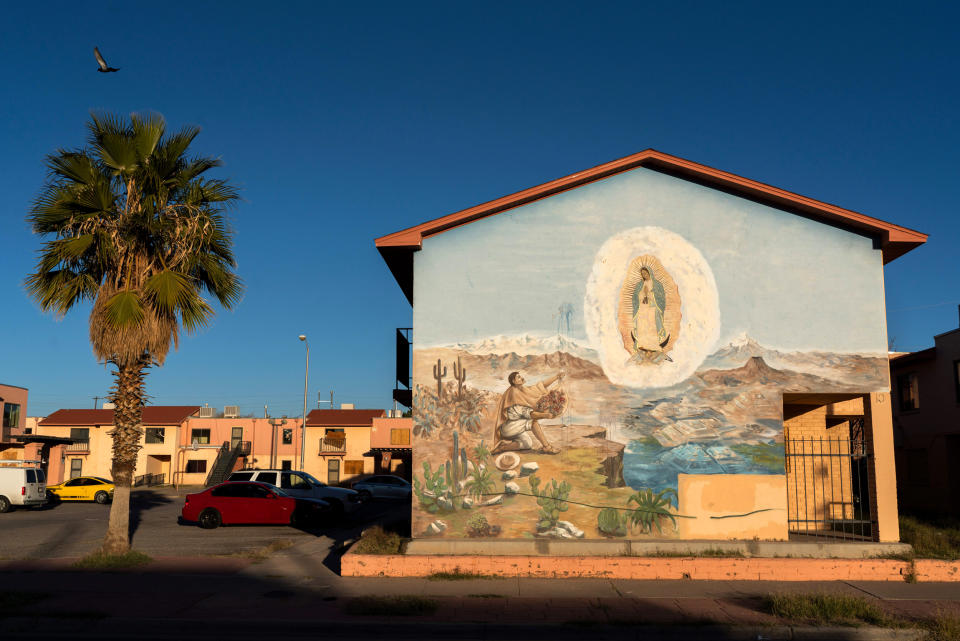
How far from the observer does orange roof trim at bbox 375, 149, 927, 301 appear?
14945 millimetres

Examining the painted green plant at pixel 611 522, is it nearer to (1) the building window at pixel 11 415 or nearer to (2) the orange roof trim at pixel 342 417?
(2) the orange roof trim at pixel 342 417

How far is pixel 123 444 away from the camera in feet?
52.5

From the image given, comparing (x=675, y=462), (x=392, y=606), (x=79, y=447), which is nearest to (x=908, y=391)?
(x=675, y=462)

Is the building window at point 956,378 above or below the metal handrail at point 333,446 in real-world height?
above

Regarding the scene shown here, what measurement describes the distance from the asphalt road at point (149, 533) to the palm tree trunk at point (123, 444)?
1.35m

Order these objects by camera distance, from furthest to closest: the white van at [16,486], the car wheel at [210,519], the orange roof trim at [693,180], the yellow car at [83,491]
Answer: the yellow car at [83,491] → the white van at [16,486] → the car wheel at [210,519] → the orange roof trim at [693,180]

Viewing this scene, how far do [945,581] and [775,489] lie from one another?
10.4 ft

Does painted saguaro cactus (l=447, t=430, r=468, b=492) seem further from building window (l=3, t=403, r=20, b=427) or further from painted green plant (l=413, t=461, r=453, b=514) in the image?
building window (l=3, t=403, r=20, b=427)

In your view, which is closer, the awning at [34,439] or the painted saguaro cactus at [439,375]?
the painted saguaro cactus at [439,375]

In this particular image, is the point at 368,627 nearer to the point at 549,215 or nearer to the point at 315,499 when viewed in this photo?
the point at 549,215

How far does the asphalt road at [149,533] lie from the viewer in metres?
18.3

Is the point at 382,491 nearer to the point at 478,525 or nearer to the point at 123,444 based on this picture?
the point at 123,444

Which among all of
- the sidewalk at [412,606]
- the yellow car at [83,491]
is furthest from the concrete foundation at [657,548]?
the yellow car at [83,491]

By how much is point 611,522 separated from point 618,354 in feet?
10.9
